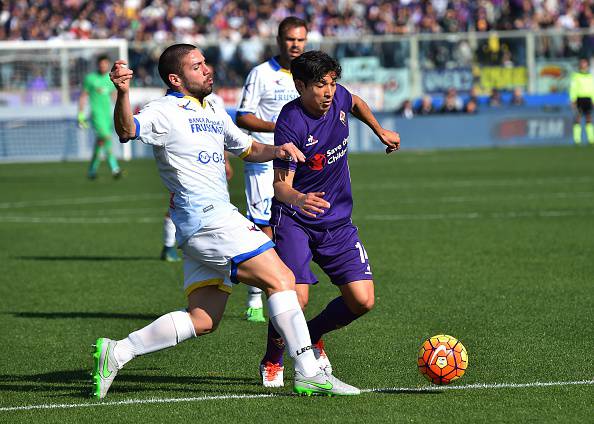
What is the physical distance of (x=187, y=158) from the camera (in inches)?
265

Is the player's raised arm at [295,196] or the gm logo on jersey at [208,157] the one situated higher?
the gm logo on jersey at [208,157]

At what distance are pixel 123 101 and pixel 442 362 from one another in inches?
92.3

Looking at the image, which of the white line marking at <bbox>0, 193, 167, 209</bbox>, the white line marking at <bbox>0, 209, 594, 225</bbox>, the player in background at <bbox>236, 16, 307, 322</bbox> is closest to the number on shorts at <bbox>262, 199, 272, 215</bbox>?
the player in background at <bbox>236, 16, 307, 322</bbox>

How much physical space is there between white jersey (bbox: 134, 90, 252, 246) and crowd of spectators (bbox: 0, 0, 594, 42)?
3062 cm

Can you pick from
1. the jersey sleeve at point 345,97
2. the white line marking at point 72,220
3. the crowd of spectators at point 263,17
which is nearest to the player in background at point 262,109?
the jersey sleeve at point 345,97

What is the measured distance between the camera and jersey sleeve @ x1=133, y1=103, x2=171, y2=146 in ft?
21.7

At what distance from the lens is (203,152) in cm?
676

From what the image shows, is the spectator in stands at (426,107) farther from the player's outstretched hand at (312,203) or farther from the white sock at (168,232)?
the player's outstretched hand at (312,203)

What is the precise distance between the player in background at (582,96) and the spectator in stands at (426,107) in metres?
3.97

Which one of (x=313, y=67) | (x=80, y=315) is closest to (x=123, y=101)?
(x=313, y=67)

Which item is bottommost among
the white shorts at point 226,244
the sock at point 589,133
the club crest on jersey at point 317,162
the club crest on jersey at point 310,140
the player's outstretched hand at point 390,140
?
the sock at point 589,133

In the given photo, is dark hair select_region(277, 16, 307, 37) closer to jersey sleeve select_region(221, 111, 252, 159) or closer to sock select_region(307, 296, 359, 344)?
jersey sleeve select_region(221, 111, 252, 159)

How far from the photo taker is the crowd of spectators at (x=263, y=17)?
3791 cm

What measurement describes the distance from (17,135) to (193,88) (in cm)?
2711
